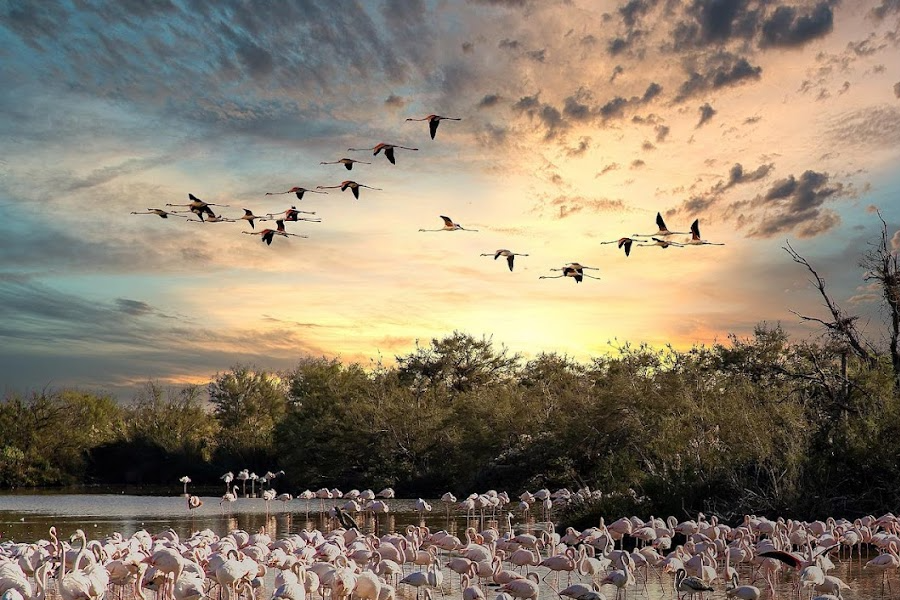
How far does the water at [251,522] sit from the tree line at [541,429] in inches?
126

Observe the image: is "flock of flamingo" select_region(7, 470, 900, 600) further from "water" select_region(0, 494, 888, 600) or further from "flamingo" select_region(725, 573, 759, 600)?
"water" select_region(0, 494, 888, 600)

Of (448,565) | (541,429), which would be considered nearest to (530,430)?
(541,429)

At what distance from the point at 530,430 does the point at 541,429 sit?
195cm

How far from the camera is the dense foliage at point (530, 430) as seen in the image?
845 inches

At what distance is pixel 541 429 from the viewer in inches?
1475

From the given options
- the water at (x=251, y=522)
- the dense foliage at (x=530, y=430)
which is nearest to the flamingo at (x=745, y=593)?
the water at (x=251, y=522)

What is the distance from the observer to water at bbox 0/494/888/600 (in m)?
14.9

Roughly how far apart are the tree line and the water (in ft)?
10.5

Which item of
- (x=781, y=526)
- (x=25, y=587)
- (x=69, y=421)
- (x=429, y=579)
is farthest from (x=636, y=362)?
(x=69, y=421)

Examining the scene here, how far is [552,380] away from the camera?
4681 cm

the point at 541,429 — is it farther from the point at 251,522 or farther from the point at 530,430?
the point at 251,522

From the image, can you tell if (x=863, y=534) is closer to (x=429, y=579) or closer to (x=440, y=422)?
(x=429, y=579)

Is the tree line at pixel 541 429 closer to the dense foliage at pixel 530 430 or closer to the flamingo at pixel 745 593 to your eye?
the dense foliage at pixel 530 430

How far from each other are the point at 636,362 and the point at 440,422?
37.6 feet
